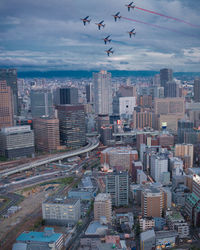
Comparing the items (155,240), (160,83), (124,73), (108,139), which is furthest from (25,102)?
(155,240)

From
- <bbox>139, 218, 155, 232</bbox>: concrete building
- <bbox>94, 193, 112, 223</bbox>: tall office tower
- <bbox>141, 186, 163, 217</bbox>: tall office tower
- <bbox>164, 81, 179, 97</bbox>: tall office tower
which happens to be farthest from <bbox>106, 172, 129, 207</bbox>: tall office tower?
<bbox>164, 81, 179, 97</bbox>: tall office tower

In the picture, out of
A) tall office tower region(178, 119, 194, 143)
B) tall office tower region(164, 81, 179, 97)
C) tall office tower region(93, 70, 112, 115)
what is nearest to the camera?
tall office tower region(178, 119, 194, 143)

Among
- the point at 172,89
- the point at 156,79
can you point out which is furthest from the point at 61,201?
the point at 156,79

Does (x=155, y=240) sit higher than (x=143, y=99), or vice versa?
(x=143, y=99)

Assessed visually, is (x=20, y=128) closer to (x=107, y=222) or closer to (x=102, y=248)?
(x=107, y=222)

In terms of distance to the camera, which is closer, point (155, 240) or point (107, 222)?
point (155, 240)

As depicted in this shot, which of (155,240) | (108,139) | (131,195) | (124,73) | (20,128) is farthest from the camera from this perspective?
(124,73)

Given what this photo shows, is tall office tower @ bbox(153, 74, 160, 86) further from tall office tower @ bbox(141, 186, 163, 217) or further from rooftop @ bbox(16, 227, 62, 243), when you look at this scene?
rooftop @ bbox(16, 227, 62, 243)
